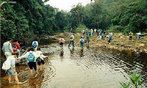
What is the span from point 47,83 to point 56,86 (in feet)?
2.00

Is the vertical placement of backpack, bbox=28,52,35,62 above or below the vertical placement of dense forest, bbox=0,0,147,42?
below

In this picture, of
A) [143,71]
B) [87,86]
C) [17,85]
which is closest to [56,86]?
[87,86]

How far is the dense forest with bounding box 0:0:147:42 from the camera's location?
26047 millimetres

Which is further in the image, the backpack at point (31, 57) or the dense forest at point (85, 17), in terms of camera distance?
the dense forest at point (85, 17)

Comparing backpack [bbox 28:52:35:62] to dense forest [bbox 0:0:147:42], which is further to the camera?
dense forest [bbox 0:0:147:42]

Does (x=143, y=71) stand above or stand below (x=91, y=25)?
below

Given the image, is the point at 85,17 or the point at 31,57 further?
the point at 85,17

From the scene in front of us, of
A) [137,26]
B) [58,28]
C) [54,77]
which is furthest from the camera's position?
[58,28]

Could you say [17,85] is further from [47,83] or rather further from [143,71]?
[143,71]

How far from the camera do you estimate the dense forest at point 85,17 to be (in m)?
26.0

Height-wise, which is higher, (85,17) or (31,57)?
(85,17)

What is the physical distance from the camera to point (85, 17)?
195ft

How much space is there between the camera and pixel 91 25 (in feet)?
190

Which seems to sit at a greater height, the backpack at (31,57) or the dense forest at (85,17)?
the dense forest at (85,17)
